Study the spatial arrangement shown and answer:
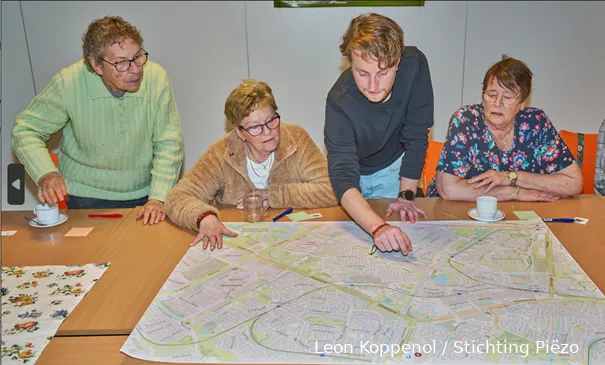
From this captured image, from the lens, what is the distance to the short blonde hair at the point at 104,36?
207 cm

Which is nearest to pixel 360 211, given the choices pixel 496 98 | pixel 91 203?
pixel 496 98

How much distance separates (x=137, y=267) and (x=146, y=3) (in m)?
2.34

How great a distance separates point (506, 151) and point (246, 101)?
3.54 feet

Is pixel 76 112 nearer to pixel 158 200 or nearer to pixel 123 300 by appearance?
pixel 158 200

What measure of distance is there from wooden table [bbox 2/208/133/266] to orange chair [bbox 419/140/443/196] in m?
1.40

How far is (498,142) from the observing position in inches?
85.3

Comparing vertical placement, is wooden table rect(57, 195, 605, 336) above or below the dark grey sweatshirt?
below

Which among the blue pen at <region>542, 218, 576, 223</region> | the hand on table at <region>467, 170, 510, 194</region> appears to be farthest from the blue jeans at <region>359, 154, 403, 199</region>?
the blue pen at <region>542, 218, 576, 223</region>

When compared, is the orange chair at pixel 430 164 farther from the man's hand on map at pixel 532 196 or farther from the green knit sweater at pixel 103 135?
the green knit sweater at pixel 103 135

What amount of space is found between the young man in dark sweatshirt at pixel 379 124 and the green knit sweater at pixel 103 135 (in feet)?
2.56

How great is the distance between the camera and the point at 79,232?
190 cm

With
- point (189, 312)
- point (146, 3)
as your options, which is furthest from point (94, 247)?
point (146, 3)

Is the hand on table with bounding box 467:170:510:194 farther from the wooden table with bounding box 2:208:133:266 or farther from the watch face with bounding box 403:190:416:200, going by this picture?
the wooden table with bounding box 2:208:133:266

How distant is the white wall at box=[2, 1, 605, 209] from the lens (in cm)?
339
